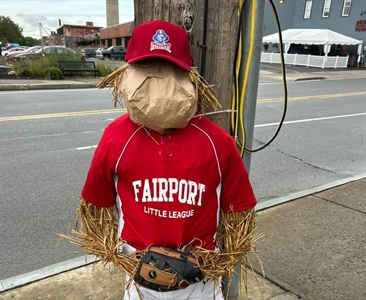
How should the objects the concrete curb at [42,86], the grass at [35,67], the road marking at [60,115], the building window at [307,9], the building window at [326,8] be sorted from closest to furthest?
the road marking at [60,115] < the concrete curb at [42,86] < the grass at [35,67] < the building window at [326,8] < the building window at [307,9]

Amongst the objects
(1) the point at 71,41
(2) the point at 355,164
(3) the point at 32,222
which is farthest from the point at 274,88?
(1) the point at 71,41

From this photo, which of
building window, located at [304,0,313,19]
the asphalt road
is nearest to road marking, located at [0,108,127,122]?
the asphalt road

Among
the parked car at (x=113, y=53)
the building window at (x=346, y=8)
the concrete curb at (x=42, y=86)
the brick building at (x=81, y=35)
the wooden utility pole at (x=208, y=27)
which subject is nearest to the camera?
the wooden utility pole at (x=208, y=27)

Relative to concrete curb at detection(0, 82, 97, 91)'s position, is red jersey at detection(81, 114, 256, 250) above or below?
above

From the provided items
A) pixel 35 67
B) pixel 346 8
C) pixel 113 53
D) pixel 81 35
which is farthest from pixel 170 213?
pixel 81 35

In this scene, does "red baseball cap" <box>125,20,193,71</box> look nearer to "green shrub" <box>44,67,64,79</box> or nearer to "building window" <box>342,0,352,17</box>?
"green shrub" <box>44,67,64,79</box>

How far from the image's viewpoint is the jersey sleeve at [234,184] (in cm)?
158

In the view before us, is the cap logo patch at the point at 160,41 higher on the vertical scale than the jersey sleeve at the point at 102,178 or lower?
higher

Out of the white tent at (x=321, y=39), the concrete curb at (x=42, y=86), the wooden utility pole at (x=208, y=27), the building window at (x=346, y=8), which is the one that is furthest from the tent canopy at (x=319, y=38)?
the wooden utility pole at (x=208, y=27)

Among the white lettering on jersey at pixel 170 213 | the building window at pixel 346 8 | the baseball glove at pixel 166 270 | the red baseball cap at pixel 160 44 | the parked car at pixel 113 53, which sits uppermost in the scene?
the building window at pixel 346 8

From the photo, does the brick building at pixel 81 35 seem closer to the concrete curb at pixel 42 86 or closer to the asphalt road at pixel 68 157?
the concrete curb at pixel 42 86

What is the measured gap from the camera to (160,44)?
140 centimetres

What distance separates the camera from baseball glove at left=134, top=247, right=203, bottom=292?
1506mm

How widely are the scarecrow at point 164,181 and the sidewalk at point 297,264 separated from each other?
51 cm
